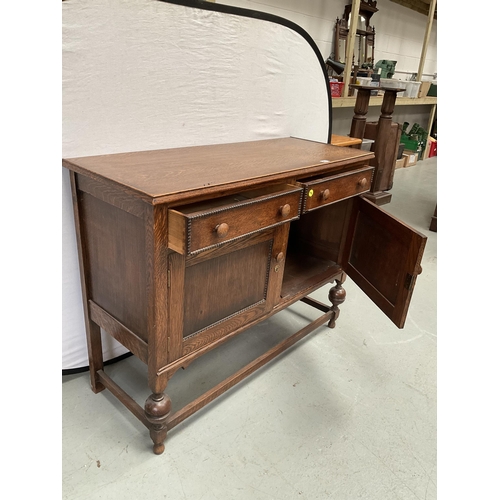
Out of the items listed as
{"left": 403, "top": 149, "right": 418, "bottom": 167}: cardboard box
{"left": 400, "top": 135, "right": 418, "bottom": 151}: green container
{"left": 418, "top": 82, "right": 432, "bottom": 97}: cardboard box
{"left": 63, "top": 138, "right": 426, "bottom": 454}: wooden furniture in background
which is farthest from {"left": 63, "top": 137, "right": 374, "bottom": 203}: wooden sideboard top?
{"left": 400, "top": 135, "right": 418, "bottom": 151}: green container

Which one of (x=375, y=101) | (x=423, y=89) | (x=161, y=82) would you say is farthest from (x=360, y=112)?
(x=423, y=89)

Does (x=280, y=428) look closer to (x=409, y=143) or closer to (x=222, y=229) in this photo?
(x=222, y=229)

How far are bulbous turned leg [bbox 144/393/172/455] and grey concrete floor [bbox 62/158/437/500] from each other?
0.30ft

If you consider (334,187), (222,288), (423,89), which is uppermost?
(423,89)

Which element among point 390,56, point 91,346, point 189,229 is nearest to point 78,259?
point 91,346

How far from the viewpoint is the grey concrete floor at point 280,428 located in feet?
4.35

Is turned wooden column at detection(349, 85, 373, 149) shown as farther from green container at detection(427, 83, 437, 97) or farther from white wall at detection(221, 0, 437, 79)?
green container at detection(427, 83, 437, 97)

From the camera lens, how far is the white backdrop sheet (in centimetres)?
128

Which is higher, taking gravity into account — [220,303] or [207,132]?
[207,132]

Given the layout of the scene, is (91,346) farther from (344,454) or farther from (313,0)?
(313,0)

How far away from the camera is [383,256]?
65.4 inches

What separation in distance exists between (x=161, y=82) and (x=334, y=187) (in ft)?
2.46

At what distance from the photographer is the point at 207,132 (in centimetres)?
173

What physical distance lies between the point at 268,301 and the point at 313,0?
354 centimetres
